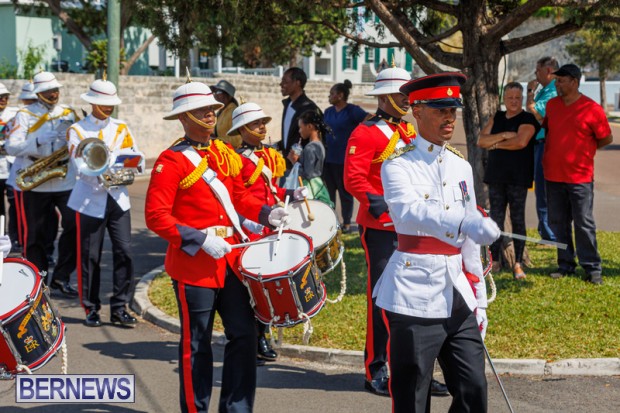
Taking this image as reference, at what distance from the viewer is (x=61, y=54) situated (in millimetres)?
37406

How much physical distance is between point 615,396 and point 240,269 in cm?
273

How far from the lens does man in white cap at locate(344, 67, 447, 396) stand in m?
6.32

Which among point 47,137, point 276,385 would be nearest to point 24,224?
point 47,137

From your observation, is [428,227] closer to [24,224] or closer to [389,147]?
[389,147]

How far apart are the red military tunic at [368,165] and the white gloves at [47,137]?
15.0ft

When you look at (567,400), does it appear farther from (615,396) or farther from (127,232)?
(127,232)

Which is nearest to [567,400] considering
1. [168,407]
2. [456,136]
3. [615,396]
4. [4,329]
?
[615,396]

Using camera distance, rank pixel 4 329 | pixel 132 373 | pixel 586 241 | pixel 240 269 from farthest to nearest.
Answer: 1. pixel 586 241
2. pixel 132 373
3. pixel 240 269
4. pixel 4 329

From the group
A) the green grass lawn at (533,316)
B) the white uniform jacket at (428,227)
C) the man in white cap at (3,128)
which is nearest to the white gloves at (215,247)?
the white uniform jacket at (428,227)

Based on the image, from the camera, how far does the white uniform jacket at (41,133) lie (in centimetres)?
985

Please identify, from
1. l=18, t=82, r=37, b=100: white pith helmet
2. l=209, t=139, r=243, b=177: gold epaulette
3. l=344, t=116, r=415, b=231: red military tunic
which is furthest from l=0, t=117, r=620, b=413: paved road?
l=18, t=82, r=37, b=100: white pith helmet

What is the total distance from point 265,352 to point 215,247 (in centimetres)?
223

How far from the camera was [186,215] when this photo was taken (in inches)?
224

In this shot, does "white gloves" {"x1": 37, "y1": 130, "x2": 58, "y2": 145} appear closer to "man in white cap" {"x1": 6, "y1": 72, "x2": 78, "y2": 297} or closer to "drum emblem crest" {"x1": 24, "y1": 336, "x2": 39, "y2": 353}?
"man in white cap" {"x1": 6, "y1": 72, "x2": 78, "y2": 297}
